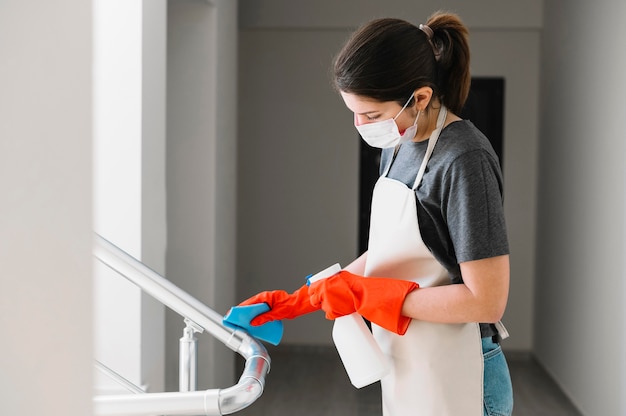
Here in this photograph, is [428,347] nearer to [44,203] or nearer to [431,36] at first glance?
[431,36]

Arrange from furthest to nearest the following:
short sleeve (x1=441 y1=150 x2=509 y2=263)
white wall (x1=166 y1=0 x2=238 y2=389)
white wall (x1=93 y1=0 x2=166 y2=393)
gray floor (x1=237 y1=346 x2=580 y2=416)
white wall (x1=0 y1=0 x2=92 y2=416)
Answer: gray floor (x1=237 y1=346 x2=580 y2=416), white wall (x1=166 y1=0 x2=238 y2=389), white wall (x1=93 y1=0 x2=166 y2=393), short sleeve (x1=441 y1=150 x2=509 y2=263), white wall (x1=0 y1=0 x2=92 y2=416)

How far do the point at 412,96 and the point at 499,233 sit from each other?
288 millimetres

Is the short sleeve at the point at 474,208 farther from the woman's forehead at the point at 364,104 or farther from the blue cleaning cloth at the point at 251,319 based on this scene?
the blue cleaning cloth at the point at 251,319

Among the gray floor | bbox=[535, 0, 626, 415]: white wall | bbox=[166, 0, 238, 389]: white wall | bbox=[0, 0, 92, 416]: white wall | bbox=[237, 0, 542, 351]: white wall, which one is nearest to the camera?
bbox=[0, 0, 92, 416]: white wall

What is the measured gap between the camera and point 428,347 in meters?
1.37

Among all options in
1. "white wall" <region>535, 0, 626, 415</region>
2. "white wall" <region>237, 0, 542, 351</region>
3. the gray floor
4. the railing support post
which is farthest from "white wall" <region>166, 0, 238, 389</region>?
the railing support post

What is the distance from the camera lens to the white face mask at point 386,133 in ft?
4.54

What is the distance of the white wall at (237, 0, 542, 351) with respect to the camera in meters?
4.92

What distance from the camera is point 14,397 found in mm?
646

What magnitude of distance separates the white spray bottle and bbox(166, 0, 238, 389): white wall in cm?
221

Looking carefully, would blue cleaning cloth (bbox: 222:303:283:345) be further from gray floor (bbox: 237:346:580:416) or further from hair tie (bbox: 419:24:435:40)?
gray floor (bbox: 237:346:580:416)

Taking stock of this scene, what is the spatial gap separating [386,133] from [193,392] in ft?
1.90

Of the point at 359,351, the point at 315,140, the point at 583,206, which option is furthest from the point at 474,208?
the point at 315,140

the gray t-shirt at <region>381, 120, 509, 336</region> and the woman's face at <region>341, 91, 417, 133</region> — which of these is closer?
the gray t-shirt at <region>381, 120, 509, 336</region>
